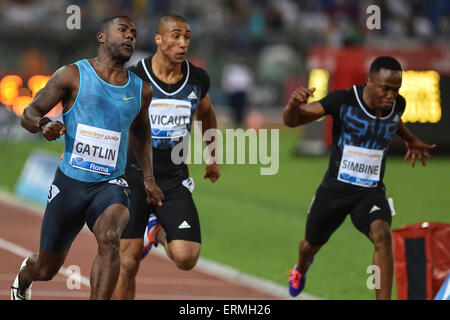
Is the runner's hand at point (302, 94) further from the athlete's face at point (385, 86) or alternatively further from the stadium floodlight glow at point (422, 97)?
the stadium floodlight glow at point (422, 97)

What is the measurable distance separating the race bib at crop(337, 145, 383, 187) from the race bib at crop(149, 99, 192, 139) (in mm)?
1516

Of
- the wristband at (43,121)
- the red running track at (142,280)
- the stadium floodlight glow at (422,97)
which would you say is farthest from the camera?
the stadium floodlight glow at (422,97)

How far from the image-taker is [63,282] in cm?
1050

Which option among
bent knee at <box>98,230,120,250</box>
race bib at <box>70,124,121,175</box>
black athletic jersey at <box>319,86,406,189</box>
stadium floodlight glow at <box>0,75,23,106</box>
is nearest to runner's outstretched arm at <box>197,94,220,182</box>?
black athletic jersey at <box>319,86,406,189</box>

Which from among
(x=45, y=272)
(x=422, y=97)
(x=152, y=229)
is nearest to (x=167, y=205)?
(x=152, y=229)

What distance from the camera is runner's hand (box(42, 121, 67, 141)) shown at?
6.45m

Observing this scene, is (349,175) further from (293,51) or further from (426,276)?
(293,51)

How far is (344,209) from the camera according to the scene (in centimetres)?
859

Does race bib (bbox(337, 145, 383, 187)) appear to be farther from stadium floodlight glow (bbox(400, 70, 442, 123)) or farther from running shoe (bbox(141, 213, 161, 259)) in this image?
stadium floodlight glow (bbox(400, 70, 442, 123))

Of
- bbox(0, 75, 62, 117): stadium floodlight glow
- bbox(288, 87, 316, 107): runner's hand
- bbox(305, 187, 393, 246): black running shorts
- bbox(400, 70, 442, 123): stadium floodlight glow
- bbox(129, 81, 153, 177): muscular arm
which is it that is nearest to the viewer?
bbox(129, 81, 153, 177): muscular arm

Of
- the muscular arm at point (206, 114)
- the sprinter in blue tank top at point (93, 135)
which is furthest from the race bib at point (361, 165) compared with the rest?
the sprinter in blue tank top at point (93, 135)

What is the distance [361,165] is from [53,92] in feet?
9.75

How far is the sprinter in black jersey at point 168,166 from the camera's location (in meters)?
8.21

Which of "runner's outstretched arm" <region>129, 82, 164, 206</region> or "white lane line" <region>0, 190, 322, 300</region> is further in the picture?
"white lane line" <region>0, 190, 322, 300</region>
